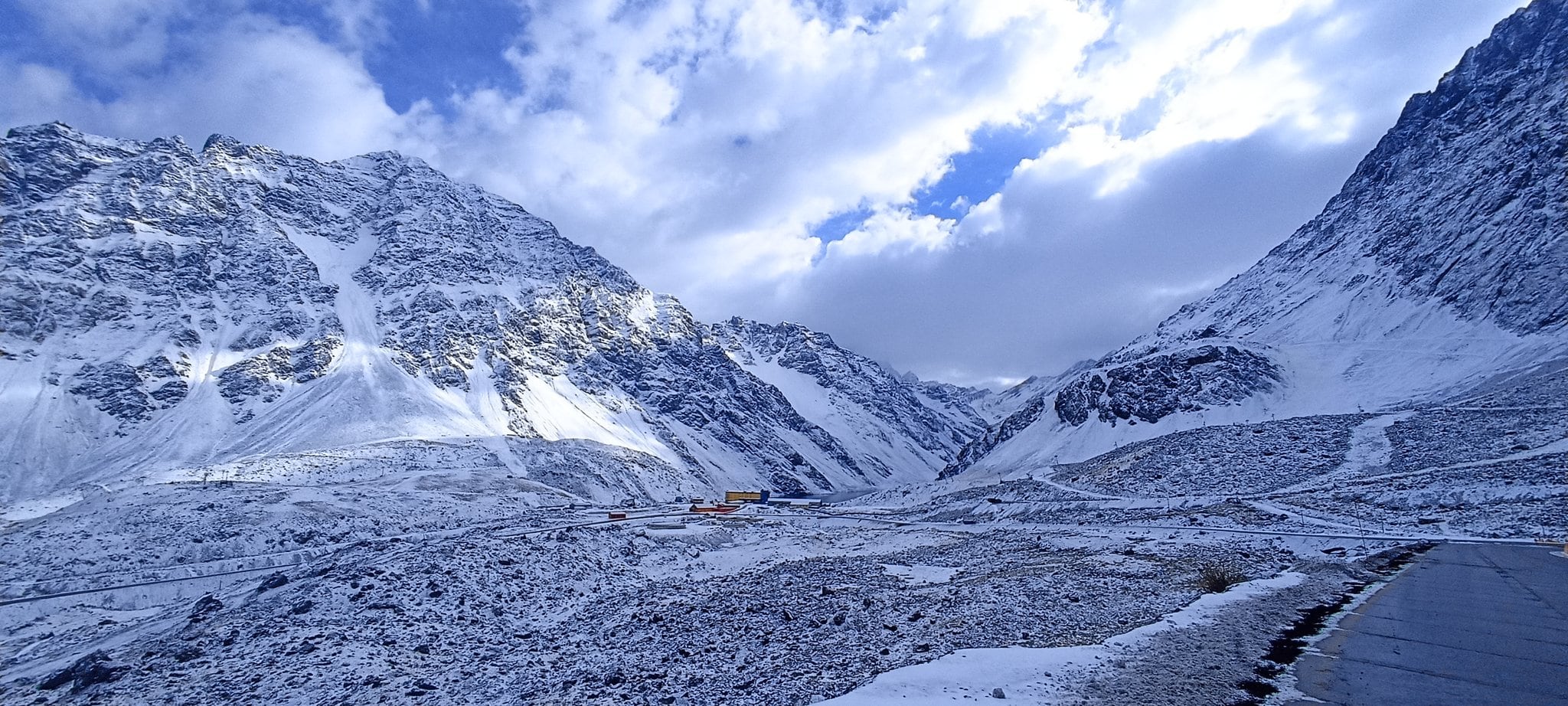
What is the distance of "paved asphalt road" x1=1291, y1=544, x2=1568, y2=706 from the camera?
408 inches

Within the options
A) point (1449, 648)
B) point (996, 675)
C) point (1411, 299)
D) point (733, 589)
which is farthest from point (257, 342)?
point (1411, 299)

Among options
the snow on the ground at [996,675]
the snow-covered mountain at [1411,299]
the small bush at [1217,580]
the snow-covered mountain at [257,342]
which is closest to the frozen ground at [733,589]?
the snow on the ground at [996,675]

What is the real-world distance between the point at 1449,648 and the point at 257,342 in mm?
170577

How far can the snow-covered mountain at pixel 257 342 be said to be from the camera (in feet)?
356

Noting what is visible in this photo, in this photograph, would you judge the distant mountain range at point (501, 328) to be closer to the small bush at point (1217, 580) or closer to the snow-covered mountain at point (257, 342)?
the snow-covered mountain at point (257, 342)

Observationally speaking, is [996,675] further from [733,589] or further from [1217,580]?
[733,589]

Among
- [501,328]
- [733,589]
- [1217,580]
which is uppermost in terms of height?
[501,328]

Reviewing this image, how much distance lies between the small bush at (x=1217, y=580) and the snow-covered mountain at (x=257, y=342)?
10208 cm

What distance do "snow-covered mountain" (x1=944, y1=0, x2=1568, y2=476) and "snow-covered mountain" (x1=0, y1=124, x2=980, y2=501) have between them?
265 ft

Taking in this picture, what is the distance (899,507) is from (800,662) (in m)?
82.5

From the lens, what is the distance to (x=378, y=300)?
16625cm

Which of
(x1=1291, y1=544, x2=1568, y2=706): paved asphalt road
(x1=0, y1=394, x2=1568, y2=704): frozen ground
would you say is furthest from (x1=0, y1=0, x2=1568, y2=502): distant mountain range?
(x1=1291, y1=544, x2=1568, y2=706): paved asphalt road

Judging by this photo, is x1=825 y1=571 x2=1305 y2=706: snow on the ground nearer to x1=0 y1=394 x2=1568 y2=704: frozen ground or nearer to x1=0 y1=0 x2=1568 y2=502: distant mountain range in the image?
x1=0 y1=394 x2=1568 y2=704: frozen ground

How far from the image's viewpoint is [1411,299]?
112500 mm
